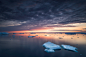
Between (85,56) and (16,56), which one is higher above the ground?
(16,56)

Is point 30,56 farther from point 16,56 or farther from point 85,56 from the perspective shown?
point 85,56

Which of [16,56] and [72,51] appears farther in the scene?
[72,51]

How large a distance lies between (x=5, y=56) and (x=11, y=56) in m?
0.90

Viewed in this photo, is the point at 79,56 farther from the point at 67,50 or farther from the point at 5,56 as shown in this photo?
the point at 5,56

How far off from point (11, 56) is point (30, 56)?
2.81m

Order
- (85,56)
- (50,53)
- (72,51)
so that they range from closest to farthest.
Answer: (85,56) < (50,53) < (72,51)

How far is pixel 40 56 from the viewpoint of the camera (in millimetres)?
7660

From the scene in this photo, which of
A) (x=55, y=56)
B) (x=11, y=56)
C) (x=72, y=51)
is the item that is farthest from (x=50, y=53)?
(x=11, y=56)

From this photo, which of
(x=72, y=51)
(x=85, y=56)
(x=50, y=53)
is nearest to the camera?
(x=85, y=56)

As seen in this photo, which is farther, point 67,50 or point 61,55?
point 67,50

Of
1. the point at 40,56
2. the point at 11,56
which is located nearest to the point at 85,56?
the point at 40,56

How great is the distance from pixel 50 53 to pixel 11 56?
5958 mm

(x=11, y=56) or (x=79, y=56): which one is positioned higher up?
(x=11, y=56)

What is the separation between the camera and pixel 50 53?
8516 millimetres
